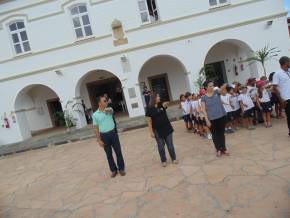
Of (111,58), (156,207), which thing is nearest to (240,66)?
(111,58)

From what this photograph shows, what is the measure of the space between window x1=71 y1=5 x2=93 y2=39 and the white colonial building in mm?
51

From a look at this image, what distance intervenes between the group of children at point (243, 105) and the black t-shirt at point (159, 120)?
1830 mm

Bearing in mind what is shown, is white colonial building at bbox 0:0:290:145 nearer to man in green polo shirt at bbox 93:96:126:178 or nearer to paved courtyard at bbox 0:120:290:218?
paved courtyard at bbox 0:120:290:218

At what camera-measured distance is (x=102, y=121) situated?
235 inches

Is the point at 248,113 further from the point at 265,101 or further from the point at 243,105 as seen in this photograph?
the point at 265,101

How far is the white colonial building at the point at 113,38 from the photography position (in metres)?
14.6

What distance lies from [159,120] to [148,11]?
10377mm

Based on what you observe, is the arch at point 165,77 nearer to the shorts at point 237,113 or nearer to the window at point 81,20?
the window at point 81,20

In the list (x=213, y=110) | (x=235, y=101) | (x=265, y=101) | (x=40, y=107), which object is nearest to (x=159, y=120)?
(x=213, y=110)

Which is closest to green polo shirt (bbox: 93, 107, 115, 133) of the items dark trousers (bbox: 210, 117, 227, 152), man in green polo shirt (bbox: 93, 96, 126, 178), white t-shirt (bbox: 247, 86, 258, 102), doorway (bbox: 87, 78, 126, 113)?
man in green polo shirt (bbox: 93, 96, 126, 178)

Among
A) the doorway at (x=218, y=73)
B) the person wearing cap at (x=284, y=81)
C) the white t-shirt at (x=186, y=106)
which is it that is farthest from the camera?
the doorway at (x=218, y=73)

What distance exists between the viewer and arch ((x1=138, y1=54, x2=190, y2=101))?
17.6 m

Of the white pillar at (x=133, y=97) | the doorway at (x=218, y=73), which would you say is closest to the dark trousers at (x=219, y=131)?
the white pillar at (x=133, y=97)

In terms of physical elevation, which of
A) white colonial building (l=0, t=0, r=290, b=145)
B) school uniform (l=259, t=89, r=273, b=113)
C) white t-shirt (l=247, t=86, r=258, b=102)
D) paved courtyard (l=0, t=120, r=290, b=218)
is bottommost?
paved courtyard (l=0, t=120, r=290, b=218)
